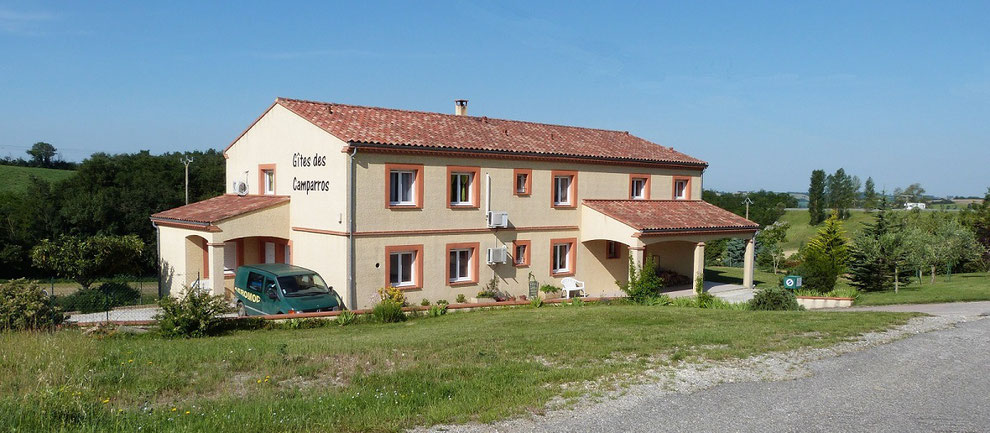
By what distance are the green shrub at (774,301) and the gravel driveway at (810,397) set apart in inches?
266

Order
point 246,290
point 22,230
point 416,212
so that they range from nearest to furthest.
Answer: point 246,290
point 416,212
point 22,230

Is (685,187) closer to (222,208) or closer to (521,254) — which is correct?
(521,254)

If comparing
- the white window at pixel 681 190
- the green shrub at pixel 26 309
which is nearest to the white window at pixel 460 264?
the green shrub at pixel 26 309

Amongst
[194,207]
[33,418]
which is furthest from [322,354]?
[194,207]

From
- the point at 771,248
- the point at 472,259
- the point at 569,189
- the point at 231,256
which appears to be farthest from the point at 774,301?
the point at 771,248

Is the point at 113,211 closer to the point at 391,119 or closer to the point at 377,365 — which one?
the point at 391,119

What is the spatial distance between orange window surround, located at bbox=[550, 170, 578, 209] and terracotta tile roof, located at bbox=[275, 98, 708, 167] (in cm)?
72

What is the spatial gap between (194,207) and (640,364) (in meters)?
19.6

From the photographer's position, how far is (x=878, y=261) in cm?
2617

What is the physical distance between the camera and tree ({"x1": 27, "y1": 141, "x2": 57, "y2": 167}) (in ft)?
298

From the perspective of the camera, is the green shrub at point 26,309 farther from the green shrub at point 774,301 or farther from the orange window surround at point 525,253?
the green shrub at point 774,301

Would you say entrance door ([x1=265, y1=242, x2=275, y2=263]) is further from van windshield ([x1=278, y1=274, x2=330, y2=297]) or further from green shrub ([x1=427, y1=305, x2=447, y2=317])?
green shrub ([x1=427, y1=305, x2=447, y2=317])

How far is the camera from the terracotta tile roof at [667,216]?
2389 cm

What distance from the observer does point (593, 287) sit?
25609mm
